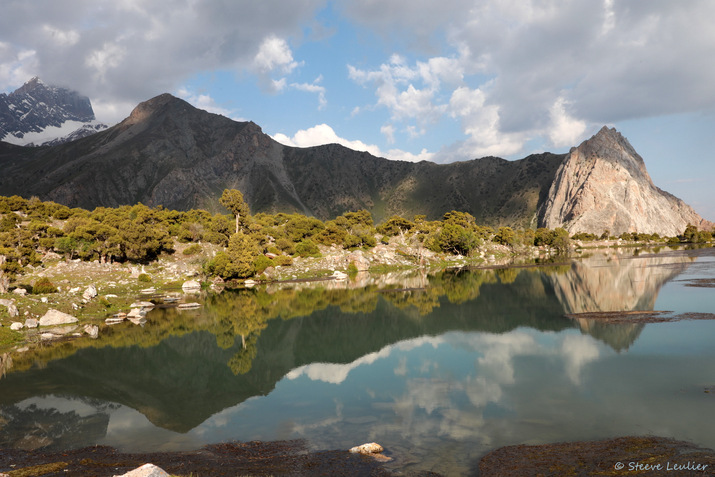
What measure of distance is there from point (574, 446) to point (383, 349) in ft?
64.7

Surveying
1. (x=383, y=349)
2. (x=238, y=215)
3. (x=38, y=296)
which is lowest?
(x=383, y=349)

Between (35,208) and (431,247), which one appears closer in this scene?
(35,208)

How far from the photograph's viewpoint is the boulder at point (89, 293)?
52125 mm

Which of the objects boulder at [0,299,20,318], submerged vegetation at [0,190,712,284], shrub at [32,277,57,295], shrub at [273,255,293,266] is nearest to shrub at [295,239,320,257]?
submerged vegetation at [0,190,712,284]

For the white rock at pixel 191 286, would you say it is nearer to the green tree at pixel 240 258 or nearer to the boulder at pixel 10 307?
the green tree at pixel 240 258

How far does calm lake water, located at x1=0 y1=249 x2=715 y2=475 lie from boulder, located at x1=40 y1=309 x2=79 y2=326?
6.24 m

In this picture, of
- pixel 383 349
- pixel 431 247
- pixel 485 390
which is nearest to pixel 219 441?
pixel 485 390

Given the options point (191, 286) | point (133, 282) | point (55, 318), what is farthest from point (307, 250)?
point (55, 318)

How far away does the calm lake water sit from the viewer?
1738cm

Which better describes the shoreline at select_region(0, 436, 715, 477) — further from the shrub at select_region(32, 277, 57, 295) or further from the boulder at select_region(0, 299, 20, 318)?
the shrub at select_region(32, 277, 57, 295)

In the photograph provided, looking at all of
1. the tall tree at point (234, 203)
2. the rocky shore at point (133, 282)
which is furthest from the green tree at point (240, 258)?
the tall tree at point (234, 203)

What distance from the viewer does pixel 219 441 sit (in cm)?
1758

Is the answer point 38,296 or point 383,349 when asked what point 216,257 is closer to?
point 38,296

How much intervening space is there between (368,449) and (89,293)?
51.4 metres
